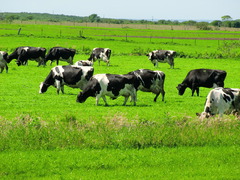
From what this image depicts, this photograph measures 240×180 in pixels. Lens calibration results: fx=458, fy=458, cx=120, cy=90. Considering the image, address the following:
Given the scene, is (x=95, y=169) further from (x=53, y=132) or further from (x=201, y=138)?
(x=201, y=138)

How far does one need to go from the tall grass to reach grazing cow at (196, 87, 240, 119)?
1.39 meters

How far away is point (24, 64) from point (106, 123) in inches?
1133

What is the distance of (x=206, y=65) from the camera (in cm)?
4656

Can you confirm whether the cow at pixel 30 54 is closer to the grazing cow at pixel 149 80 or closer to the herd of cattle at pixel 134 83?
the herd of cattle at pixel 134 83

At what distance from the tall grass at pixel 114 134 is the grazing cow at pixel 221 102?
1.39 meters

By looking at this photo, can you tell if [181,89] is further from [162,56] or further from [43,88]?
[162,56]

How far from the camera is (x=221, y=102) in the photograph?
60.2 ft

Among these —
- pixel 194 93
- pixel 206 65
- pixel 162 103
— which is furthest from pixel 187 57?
pixel 162 103

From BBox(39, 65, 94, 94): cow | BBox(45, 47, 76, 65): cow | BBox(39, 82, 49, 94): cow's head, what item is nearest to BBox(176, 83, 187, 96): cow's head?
BBox(39, 65, 94, 94): cow

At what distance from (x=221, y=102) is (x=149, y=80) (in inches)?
Result: 299

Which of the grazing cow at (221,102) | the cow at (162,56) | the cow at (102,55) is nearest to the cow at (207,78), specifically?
the grazing cow at (221,102)

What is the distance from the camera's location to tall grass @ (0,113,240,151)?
15.0 metres

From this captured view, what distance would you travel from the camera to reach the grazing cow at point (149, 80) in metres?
25.2

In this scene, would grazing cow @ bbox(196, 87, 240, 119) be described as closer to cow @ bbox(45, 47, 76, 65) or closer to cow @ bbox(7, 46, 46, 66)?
cow @ bbox(45, 47, 76, 65)
